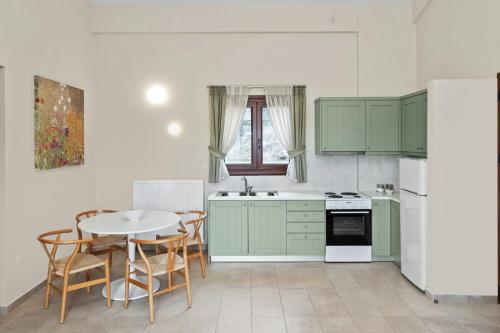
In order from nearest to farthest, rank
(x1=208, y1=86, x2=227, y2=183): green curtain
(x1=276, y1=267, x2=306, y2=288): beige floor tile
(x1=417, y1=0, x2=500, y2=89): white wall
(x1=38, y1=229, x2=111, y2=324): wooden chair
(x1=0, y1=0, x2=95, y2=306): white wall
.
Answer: (x1=38, y1=229, x2=111, y2=324): wooden chair, (x1=0, y1=0, x2=95, y2=306): white wall, (x1=417, y1=0, x2=500, y2=89): white wall, (x1=276, y1=267, x2=306, y2=288): beige floor tile, (x1=208, y1=86, x2=227, y2=183): green curtain

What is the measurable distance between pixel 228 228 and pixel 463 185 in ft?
9.14

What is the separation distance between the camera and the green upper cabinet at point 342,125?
515cm

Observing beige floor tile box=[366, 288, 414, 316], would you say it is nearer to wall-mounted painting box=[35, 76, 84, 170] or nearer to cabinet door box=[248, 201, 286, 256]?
cabinet door box=[248, 201, 286, 256]

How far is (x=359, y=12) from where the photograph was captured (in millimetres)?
5480

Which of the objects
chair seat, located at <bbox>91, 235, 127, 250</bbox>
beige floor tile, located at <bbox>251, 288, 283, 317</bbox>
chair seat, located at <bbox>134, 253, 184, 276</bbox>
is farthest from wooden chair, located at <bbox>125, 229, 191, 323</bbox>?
chair seat, located at <bbox>91, 235, 127, 250</bbox>

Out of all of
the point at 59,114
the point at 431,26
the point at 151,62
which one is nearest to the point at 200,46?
the point at 151,62

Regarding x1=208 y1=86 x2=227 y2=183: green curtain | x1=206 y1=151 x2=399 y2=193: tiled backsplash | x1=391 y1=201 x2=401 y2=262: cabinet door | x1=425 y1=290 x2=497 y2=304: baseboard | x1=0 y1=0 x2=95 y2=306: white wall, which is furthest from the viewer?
x1=206 y1=151 x2=399 y2=193: tiled backsplash

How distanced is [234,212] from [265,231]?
48 cm

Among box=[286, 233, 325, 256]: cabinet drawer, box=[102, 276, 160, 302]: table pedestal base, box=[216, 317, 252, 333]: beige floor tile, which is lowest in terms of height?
box=[216, 317, 252, 333]: beige floor tile

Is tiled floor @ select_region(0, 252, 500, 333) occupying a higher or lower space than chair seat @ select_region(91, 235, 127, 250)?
lower

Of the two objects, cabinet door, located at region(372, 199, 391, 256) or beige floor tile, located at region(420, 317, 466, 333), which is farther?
cabinet door, located at region(372, 199, 391, 256)

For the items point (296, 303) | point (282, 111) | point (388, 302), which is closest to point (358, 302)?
point (388, 302)

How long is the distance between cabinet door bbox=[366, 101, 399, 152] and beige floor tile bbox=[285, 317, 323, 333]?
2.69m

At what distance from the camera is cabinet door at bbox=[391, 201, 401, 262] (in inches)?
189
